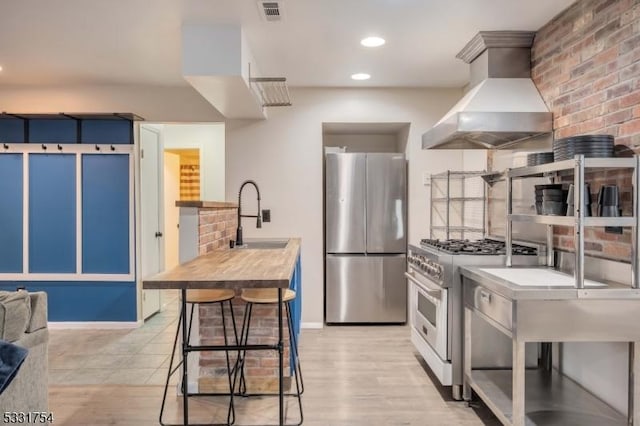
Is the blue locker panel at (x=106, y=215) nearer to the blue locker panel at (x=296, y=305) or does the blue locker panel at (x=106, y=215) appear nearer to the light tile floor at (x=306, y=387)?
the light tile floor at (x=306, y=387)

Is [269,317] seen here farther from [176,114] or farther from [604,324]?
[176,114]

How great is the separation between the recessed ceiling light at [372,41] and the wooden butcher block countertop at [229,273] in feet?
5.54

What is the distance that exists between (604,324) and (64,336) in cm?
447

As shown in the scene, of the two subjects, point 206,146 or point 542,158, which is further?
point 206,146

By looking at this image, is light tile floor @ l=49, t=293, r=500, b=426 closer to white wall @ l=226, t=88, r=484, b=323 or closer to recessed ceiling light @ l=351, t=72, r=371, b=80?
white wall @ l=226, t=88, r=484, b=323

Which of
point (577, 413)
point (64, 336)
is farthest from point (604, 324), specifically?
point (64, 336)

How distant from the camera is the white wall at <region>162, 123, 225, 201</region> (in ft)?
19.3

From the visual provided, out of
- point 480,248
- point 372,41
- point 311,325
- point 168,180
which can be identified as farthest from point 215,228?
point 168,180

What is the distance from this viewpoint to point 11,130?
14.4 ft

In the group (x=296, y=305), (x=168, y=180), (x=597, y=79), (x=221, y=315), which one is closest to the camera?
(x=597, y=79)

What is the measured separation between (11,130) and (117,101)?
1129 millimetres

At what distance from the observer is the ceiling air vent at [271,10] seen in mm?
2527

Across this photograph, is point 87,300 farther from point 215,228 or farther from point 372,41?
point 372,41

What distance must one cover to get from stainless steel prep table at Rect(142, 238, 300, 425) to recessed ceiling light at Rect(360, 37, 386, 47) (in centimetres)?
169
